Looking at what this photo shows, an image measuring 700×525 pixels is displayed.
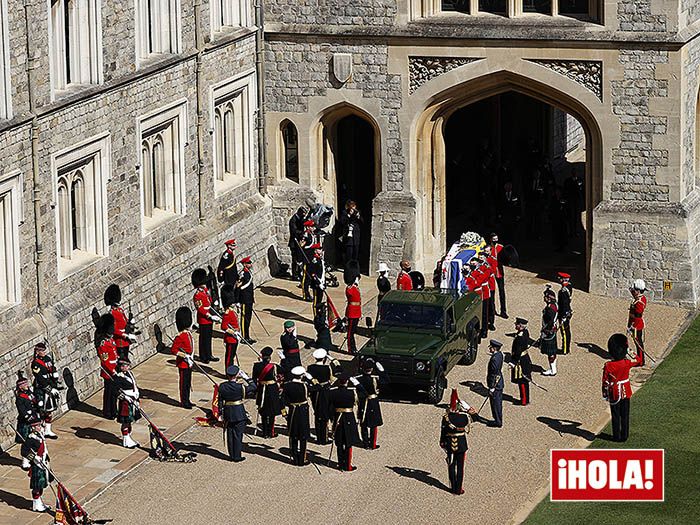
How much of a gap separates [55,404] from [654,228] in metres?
13.0

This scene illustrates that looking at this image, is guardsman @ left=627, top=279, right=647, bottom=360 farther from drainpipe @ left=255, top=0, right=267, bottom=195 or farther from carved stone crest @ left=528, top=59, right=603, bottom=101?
drainpipe @ left=255, top=0, right=267, bottom=195

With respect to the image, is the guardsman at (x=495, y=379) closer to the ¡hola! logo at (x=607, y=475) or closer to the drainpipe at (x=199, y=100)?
the ¡hola! logo at (x=607, y=475)

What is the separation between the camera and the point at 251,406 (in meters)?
30.1

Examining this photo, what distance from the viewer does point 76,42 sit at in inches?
1208

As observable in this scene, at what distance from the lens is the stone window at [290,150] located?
3828cm

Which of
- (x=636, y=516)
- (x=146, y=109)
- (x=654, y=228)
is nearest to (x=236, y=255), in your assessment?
(x=146, y=109)

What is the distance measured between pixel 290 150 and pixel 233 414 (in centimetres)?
1209

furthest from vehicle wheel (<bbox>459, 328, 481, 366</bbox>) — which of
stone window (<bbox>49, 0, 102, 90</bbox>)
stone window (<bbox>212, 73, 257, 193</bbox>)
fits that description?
stone window (<bbox>49, 0, 102, 90</bbox>)

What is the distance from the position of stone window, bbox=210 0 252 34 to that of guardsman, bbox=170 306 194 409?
7.70 m

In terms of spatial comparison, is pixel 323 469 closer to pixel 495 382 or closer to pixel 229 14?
pixel 495 382

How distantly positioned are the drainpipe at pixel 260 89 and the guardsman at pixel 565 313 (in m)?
7.73

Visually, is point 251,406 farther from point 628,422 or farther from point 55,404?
point 628,422

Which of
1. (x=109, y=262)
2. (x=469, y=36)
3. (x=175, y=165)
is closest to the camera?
(x=109, y=262)

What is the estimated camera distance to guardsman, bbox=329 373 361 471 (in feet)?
88.7
